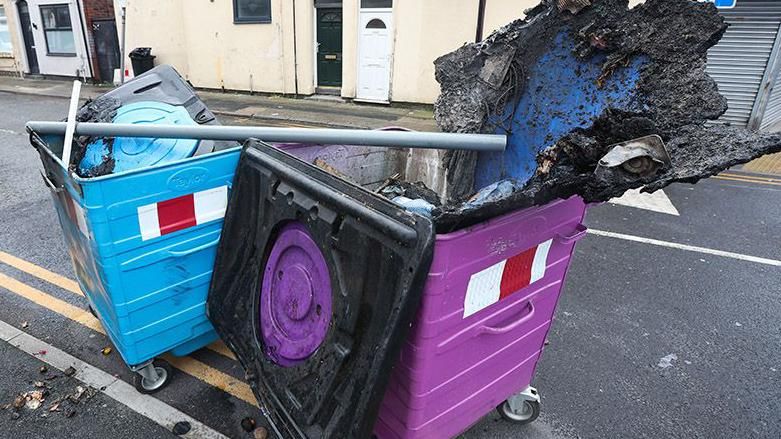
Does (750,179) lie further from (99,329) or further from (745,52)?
(99,329)

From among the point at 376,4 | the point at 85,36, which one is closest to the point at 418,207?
the point at 376,4

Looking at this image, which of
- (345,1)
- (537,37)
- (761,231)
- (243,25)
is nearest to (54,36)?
(243,25)

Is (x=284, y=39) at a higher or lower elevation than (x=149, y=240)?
higher

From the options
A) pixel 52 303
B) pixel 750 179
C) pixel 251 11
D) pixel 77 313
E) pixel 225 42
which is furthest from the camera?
pixel 225 42

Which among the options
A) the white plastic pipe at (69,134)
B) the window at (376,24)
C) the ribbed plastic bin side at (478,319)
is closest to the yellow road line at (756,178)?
the ribbed plastic bin side at (478,319)

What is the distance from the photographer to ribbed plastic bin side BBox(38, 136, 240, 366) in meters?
2.16

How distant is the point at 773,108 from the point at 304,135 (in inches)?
486

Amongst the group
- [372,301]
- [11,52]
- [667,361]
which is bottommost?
[667,361]

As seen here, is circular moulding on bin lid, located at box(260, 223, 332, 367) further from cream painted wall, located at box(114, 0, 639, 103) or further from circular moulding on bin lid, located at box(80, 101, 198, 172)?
cream painted wall, located at box(114, 0, 639, 103)

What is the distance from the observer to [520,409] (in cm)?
257

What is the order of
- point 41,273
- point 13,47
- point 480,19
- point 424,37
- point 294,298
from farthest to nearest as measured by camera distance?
point 13,47
point 424,37
point 480,19
point 41,273
point 294,298

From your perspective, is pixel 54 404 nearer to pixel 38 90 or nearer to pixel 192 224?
pixel 192 224

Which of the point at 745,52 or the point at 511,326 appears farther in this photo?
the point at 745,52

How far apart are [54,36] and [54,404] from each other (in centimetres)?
1889
